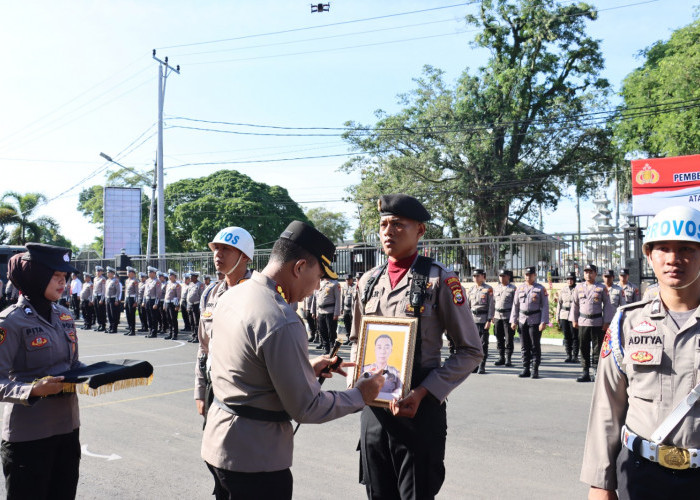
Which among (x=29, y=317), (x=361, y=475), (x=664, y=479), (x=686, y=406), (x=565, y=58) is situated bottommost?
(x=361, y=475)

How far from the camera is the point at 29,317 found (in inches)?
137

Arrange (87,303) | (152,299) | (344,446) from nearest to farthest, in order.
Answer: (344,446) < (152,299) < (87,303)

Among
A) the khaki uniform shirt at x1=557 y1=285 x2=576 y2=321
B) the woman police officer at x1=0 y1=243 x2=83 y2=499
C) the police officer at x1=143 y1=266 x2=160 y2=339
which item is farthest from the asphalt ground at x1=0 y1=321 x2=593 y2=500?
the police officer at x1=143 y1=266 x2=160 y2=339

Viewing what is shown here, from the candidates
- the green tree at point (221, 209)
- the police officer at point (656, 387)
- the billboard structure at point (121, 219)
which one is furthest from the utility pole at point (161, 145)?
the police officer at point (656, 387)

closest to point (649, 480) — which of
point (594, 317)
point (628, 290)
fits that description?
point (594, 317)

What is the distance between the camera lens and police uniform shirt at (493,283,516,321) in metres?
13.3

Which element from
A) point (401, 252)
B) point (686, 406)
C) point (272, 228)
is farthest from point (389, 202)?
point (272, 228)

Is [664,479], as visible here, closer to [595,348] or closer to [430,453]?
[430,453]

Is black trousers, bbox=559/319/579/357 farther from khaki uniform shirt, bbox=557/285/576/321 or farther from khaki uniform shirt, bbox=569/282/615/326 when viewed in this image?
khaki uniform shirt, bbox=569/282/615/326

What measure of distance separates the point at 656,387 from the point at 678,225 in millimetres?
696

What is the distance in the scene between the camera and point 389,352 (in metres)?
3.17

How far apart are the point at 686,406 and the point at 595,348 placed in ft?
31.5

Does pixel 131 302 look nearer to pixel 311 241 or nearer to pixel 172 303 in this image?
pixel 172 303

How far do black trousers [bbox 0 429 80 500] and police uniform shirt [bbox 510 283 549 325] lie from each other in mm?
9671
